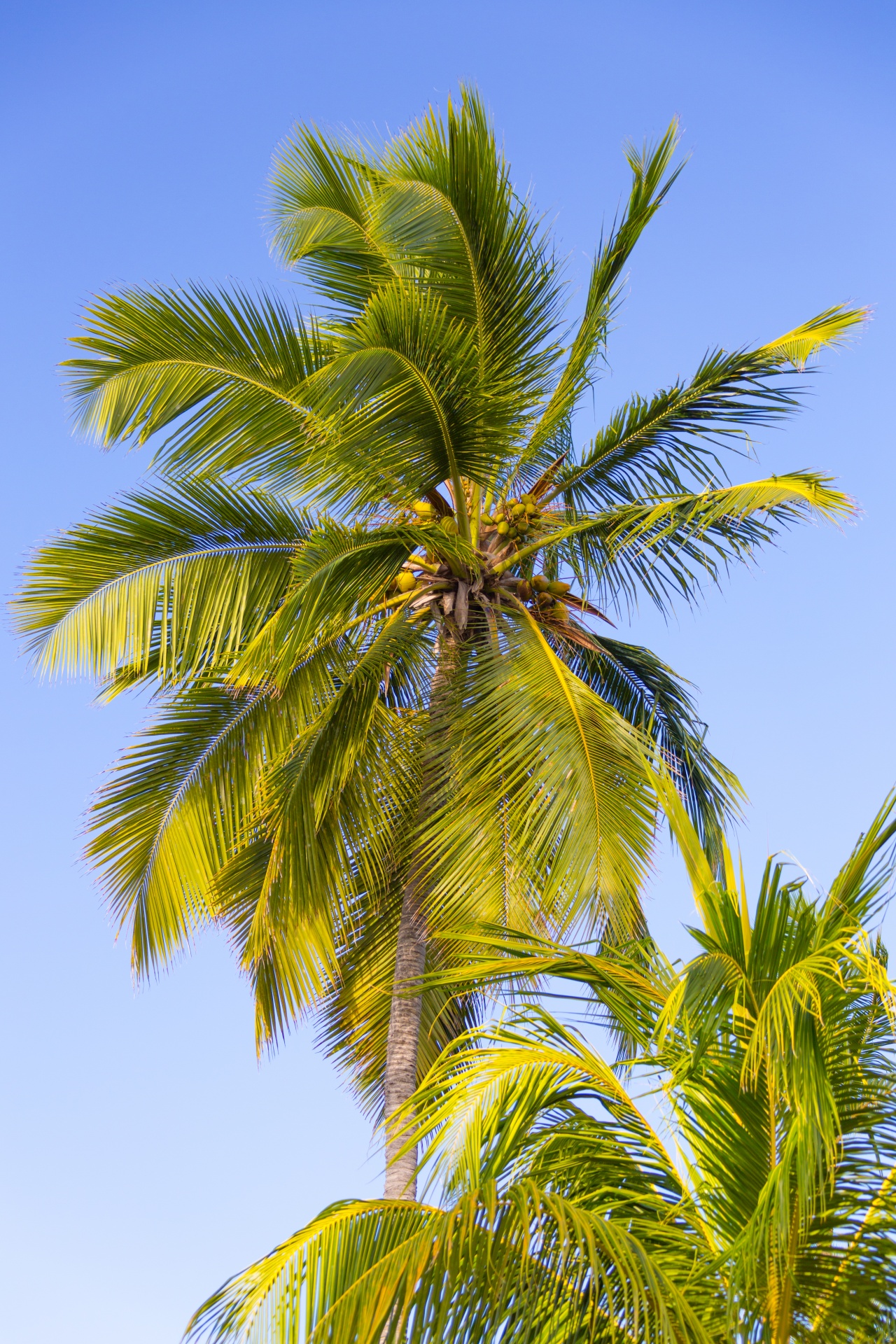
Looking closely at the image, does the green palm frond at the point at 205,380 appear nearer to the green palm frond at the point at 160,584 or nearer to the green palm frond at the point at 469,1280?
the green palm frond at the point at 160,584

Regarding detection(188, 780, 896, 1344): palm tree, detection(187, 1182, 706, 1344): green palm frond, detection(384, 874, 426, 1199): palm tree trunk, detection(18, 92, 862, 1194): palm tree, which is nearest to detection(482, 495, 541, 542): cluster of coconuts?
detection(18, 92, 862, 1194): palm tree

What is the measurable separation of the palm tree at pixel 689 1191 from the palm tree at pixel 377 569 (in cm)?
253

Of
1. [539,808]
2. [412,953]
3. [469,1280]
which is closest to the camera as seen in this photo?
[469,1280]

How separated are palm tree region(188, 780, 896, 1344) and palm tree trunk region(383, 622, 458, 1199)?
264cm

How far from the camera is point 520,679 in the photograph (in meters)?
8.27

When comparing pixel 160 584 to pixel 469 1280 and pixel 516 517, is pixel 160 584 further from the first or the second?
pixel 469 1280

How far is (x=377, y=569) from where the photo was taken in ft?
27.6

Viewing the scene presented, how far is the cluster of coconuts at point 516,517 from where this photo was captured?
9.34 meters

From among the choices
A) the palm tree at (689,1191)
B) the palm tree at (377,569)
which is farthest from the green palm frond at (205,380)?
the palm tree at (689,1191)

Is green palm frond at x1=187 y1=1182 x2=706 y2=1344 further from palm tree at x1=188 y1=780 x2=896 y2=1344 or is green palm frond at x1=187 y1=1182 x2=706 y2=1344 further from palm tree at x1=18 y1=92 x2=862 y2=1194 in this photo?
palm tree at x1=18 y1=92 x2=862 y2=1194

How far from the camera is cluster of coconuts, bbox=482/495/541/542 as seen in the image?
934cm

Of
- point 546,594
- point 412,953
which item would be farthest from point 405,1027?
point 546,594

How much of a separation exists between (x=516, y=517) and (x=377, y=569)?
1380 mm

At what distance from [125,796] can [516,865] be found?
9.88 feet
